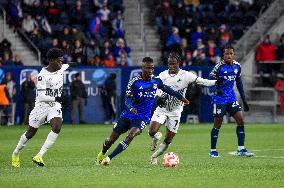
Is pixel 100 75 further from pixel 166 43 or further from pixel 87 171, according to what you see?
pixel 87 171

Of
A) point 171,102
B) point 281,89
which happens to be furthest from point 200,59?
point 171,102

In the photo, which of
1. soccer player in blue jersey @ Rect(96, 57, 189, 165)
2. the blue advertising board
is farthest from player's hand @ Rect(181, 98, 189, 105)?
the blue advertising board

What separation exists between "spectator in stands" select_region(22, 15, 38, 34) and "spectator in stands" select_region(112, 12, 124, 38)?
3841mm

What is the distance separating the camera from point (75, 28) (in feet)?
138

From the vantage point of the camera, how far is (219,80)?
2308cm

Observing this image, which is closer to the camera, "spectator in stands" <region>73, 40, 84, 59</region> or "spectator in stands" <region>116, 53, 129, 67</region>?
"spectator in stands" <region>73, 40, 84, 59</region>

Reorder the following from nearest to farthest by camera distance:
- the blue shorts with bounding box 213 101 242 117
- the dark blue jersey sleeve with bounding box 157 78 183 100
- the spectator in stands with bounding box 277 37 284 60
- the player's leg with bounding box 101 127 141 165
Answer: the player's leg with bounding box 101 127 141 165, the dark blue jersey sleeve with bounding box 157 78 183 100, the blue shorts with bounding box 213 101 242 117, the spectator in stands with bounding box 277 37 284 60

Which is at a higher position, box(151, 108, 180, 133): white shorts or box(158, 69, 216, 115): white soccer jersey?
box(158, 69, 216, 115): white soccer jersey

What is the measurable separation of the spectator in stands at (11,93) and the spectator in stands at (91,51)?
3.55 m

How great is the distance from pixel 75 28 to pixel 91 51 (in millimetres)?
1248

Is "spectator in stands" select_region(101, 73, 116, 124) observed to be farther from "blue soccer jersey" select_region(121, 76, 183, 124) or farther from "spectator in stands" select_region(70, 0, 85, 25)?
"blue soccer jersey" select_region(121, 76, 183, 124)

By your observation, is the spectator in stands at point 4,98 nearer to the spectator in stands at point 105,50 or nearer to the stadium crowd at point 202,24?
the spectator in stands at point 105,50

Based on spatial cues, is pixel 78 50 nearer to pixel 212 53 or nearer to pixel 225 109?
pixel 212 53

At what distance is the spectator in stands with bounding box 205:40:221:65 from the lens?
42906 millimetres
